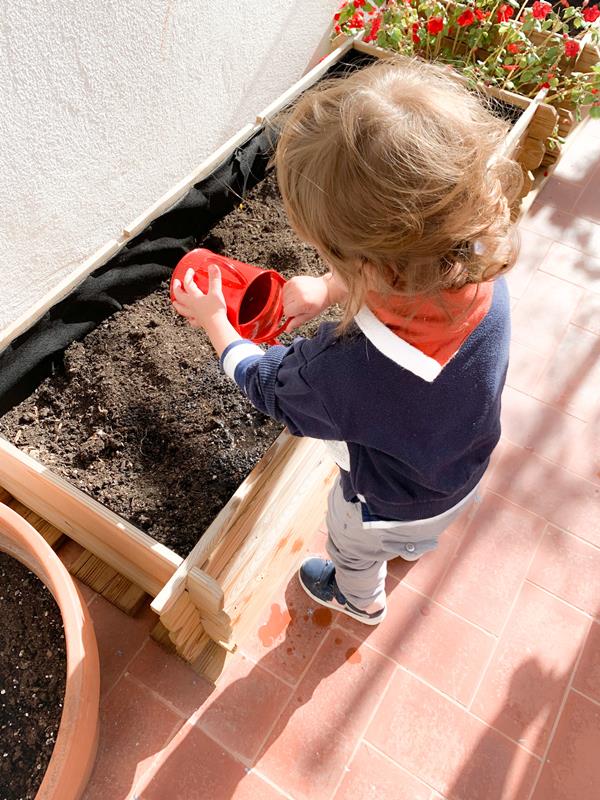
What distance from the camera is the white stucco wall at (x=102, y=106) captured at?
1.37m

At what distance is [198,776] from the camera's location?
4.81 ft

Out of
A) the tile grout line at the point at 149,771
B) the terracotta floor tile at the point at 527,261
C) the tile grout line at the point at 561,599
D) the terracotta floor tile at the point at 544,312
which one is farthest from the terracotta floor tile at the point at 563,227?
the tile grout line at the point at 149,771

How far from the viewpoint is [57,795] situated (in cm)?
115

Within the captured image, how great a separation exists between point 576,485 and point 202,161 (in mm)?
1750

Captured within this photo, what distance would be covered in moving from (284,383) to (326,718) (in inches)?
40.6

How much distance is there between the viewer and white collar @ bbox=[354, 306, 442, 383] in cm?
87

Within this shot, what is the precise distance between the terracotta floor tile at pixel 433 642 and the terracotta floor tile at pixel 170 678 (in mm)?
444

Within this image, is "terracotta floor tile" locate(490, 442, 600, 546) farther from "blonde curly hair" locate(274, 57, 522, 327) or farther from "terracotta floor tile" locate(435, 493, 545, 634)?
"blonde curly hair" locate(274, 57, 522, 327)

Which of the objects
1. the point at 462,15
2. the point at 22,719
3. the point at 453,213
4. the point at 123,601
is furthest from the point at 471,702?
the point at 462,15

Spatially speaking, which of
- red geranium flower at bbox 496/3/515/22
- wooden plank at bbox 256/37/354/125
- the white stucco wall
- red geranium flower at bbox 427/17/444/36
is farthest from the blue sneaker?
red geranium flower at bbox 496/3/515/22

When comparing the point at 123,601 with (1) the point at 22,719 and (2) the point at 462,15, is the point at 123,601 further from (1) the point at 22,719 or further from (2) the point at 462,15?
(2) the point at 462,15

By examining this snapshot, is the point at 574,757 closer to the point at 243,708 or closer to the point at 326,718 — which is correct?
the point at 326,718

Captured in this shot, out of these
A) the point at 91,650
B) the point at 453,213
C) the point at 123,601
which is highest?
the point at 453,213

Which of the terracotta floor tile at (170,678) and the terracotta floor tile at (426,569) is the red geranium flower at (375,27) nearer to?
the terracotta floor tile at (426,569)
